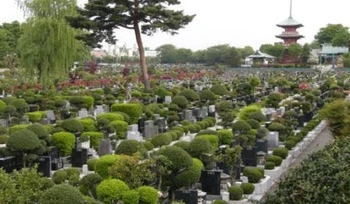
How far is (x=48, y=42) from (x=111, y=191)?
24997mm

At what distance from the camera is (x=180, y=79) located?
153 ft

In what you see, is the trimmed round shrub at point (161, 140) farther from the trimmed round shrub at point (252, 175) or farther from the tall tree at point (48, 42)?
the tall tree at point (48, 42)

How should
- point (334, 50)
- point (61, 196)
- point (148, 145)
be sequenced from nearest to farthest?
1. point (61, 196)
2. point (148, 145)
3. point (334, 50)

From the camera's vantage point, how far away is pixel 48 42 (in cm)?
3247

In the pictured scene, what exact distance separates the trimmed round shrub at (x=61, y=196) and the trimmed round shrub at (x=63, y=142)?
23.7 feet

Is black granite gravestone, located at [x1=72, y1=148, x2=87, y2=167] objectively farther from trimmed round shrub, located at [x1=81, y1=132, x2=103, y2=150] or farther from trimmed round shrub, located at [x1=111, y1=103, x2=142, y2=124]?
trimmed round shrub, located at [x1=111, y1=103, x2=142, y2=124]

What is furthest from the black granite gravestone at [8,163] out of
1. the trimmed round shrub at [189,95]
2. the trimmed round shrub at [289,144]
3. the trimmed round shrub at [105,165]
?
the trimmed round shrub at [189,95]

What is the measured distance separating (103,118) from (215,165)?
6.66 metres

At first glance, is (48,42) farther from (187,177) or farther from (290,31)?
(290,31)

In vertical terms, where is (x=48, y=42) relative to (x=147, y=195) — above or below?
above

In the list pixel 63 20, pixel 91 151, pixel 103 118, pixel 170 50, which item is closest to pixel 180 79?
pixel 63 20

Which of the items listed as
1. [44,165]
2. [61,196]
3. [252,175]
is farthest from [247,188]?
[61,196]

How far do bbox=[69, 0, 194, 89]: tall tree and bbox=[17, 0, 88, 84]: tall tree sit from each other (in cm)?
237

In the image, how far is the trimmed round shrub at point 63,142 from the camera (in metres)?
14.6
